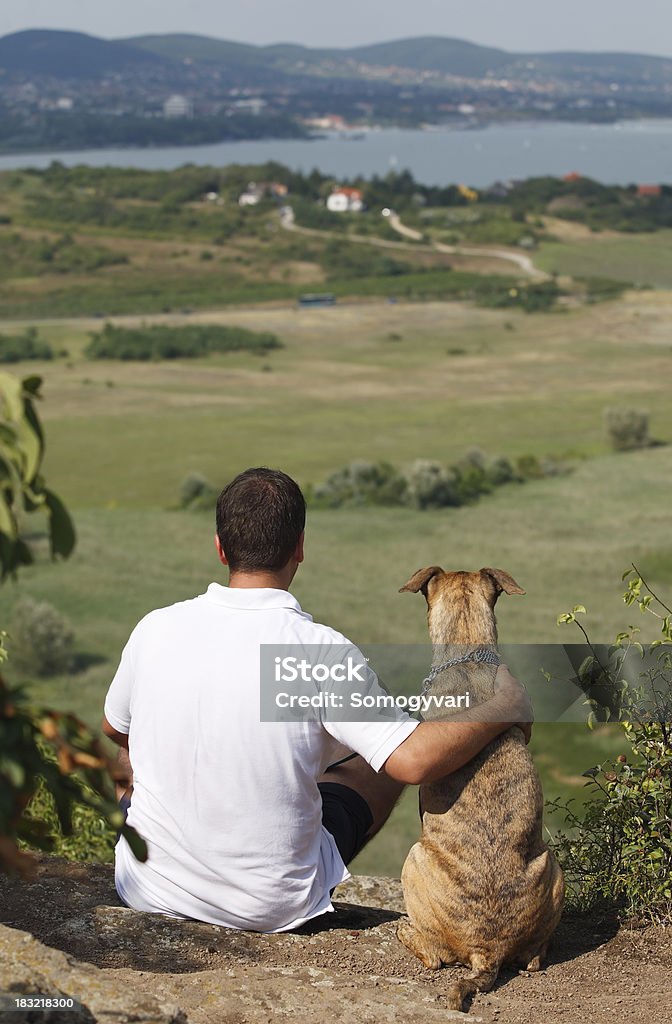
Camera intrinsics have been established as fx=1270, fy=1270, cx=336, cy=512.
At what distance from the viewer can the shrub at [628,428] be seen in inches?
2512

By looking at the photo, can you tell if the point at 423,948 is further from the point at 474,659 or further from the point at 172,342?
the point at 172,342

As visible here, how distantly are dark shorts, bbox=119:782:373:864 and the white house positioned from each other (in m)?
148

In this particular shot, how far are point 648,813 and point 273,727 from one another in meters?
1.69

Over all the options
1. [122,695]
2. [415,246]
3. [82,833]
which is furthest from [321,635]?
[415,246]

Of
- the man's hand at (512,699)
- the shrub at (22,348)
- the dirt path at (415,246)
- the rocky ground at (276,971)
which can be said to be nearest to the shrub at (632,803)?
the rocky ground at (276,971)

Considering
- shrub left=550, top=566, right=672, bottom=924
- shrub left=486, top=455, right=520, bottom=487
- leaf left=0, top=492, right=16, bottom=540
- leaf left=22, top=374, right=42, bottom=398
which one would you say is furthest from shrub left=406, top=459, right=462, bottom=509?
leaf left=0, top=492, right=16, bottom=540

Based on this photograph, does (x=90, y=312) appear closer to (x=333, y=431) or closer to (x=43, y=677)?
(x=333, y=431)

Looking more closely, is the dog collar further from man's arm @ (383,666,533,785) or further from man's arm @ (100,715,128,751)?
man's arm @ (100,715,128,751)

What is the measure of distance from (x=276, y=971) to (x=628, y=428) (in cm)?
6248

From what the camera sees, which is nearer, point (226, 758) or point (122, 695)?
point (226, 758)

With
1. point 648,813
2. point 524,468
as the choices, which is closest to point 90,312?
point 524,468

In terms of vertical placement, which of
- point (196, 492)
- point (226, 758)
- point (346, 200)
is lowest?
point (196, 492)

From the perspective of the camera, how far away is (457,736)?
3.50 metres

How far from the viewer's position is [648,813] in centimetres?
450
